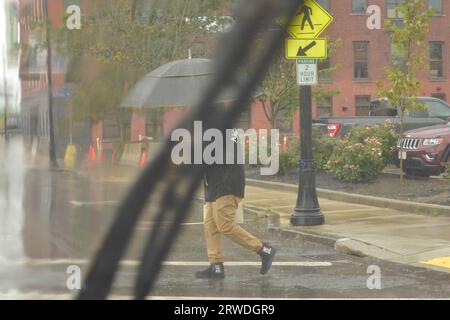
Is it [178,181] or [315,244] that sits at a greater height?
[178,181]

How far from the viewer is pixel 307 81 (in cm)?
1027

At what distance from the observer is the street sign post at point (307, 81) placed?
10172 mm

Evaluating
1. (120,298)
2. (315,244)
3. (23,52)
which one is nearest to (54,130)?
(315,244)

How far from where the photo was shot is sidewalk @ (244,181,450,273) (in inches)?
316

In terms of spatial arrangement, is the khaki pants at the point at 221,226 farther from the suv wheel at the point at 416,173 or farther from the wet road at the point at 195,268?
the suv wheel at the point at 416,173

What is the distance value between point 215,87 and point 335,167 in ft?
43.5

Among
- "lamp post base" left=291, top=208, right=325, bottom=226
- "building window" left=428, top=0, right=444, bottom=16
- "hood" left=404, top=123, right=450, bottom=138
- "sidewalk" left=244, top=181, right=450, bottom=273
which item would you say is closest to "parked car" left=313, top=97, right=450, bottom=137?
"hood" left=404, top=123, right=450, bottom=138

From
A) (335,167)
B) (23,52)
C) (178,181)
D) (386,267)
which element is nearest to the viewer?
(178,181)

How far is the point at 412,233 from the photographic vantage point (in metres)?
9.40

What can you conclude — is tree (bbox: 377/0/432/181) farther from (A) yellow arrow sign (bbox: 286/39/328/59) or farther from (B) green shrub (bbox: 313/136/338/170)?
(A) yellow arrow sign (bbox: 286/39/328/59)

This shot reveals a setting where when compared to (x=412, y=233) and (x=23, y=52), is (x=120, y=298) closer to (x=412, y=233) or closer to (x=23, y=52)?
(x=23, y=52)

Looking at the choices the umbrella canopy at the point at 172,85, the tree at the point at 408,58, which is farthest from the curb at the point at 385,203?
the umbrella canopy at the point at 172,85

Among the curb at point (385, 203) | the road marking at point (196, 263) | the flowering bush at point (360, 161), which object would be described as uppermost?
the flowering bush at point (360, 161)

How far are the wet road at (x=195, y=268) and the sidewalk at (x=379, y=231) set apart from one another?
0.67ft
